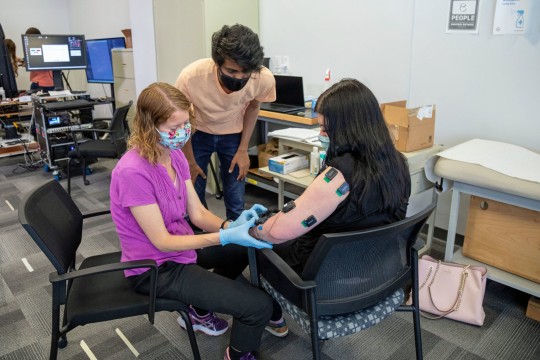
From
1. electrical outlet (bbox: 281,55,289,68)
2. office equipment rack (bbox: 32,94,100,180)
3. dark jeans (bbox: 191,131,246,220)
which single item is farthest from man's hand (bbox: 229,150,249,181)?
office equipment rack (bbox: 32,94,100,180)

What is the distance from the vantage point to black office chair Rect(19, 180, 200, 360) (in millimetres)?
1281

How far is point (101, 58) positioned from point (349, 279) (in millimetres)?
4649

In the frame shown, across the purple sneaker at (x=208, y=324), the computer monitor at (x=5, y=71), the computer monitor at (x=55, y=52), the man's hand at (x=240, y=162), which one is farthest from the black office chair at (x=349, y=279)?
the computer monitor at (x=5, y=71)

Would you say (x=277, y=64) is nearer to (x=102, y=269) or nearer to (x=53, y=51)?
(x=53, y=51)

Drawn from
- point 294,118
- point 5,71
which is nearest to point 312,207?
point 294,118

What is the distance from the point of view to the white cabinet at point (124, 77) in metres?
4.46

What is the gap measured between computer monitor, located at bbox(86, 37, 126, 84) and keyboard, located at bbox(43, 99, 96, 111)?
0.73m

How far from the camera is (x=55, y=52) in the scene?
4398 millimetres

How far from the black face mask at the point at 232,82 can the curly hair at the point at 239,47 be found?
88 millimetres

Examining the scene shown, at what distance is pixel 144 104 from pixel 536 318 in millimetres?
2035

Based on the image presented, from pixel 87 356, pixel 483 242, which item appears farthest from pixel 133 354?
pixel 483 242

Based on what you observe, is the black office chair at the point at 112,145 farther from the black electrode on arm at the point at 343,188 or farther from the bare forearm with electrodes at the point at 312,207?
the black electrode on arm at the point at 343,188

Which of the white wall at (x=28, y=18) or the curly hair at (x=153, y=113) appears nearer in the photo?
the curly hair at (x=153, y=113)

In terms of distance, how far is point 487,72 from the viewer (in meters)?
2.36
